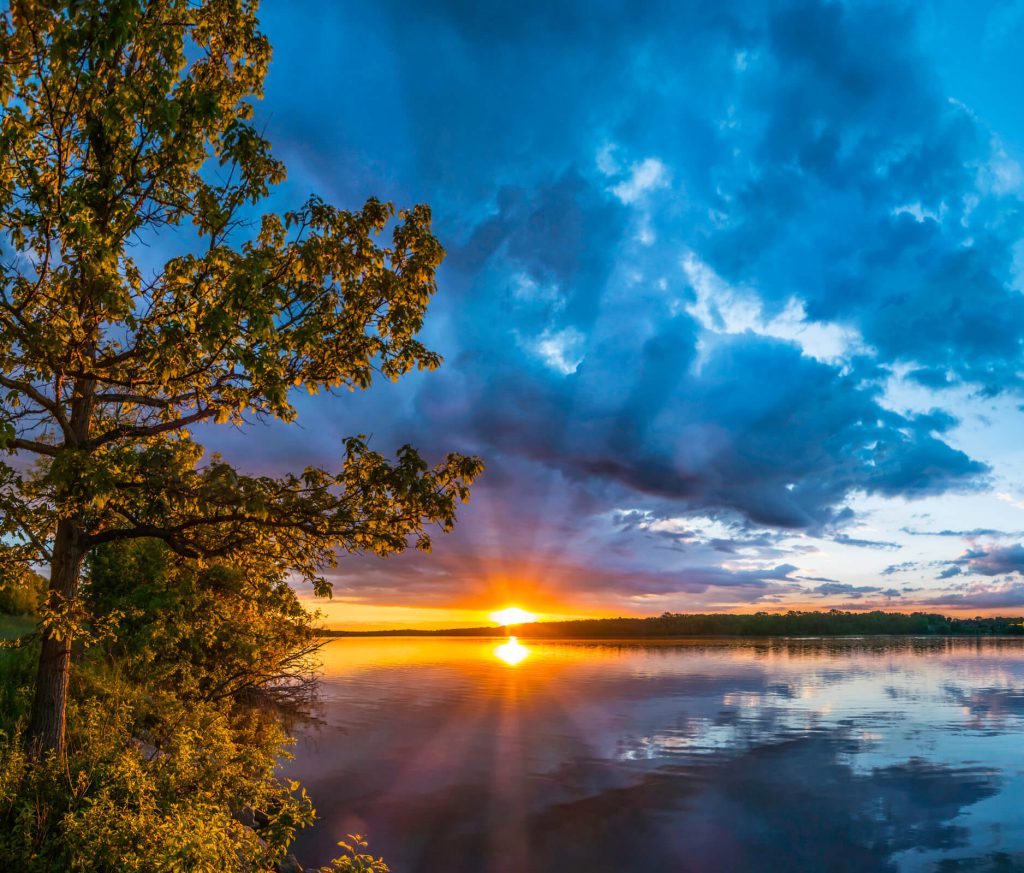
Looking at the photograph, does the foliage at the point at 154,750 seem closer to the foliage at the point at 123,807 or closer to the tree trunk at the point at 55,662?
the foliage at the point at 123,807

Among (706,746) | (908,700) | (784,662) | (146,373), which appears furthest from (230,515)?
(784,662)

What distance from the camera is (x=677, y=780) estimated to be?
29703 mm

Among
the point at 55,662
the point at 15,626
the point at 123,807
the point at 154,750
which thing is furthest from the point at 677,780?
the point at 15,626

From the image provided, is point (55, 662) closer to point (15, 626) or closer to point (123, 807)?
point (123, 807)

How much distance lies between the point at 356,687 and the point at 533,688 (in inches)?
760

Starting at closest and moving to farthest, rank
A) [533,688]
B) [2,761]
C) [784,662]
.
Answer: [2,761]
[533,688]
[784,662]

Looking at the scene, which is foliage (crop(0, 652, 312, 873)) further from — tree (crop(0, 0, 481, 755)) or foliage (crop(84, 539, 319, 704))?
foliage (crop(84, 539, 319, 704))

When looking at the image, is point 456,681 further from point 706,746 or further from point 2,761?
point 2,761

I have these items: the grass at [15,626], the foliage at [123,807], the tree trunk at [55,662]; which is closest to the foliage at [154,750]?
the foliage at [123,807]

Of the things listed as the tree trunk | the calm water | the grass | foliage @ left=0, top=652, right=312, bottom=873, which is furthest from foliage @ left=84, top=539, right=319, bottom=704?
the tree trunk

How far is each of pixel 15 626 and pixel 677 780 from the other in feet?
123

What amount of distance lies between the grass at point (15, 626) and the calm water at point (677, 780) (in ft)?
48.7

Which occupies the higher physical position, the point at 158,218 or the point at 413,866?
the point at 158,218

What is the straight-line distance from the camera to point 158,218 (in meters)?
12.5
